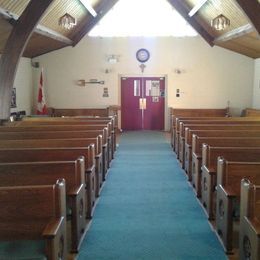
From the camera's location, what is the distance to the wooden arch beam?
599 centimetres

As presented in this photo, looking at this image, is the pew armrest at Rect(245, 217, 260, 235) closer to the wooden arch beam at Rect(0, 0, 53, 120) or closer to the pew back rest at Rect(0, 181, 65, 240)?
the pew back rest at Rect(0, 181, 65, 240)

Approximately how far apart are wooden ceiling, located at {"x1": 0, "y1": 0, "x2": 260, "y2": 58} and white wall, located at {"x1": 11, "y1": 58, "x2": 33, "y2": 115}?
379 millimetres

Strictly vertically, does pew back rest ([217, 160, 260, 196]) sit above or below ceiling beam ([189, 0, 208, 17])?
below

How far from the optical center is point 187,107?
36.1ft

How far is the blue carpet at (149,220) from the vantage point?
3022 millimetres

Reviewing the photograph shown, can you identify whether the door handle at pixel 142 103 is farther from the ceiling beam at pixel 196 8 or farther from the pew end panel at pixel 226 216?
the pew end panel at pixel 226 216

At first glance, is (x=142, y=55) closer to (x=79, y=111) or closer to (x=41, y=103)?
(x=79, y=111)

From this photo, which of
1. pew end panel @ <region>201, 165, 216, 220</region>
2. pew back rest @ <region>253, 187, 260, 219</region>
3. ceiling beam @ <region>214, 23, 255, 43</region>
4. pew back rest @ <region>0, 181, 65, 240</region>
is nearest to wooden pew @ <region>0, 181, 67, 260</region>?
pew back rest @ <region>0, 181, 65, 240</region>

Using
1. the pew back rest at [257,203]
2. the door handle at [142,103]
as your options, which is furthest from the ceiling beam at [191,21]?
the pew back rest at [257,203]

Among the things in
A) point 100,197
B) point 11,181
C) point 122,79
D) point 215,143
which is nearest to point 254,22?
point 215,143

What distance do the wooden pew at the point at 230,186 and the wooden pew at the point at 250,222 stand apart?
18.1 inches

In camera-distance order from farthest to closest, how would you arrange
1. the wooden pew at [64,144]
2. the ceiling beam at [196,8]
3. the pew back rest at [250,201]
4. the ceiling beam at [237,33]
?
1. the ceiling beam at [196,8]
2. the ceiling beam at [237,33]
3. the wooden pew at [64,144]
4. the pew back rest at [250,201]

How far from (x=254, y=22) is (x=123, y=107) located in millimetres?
5884

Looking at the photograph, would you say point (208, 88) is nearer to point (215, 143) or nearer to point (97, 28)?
point (97, 28)
